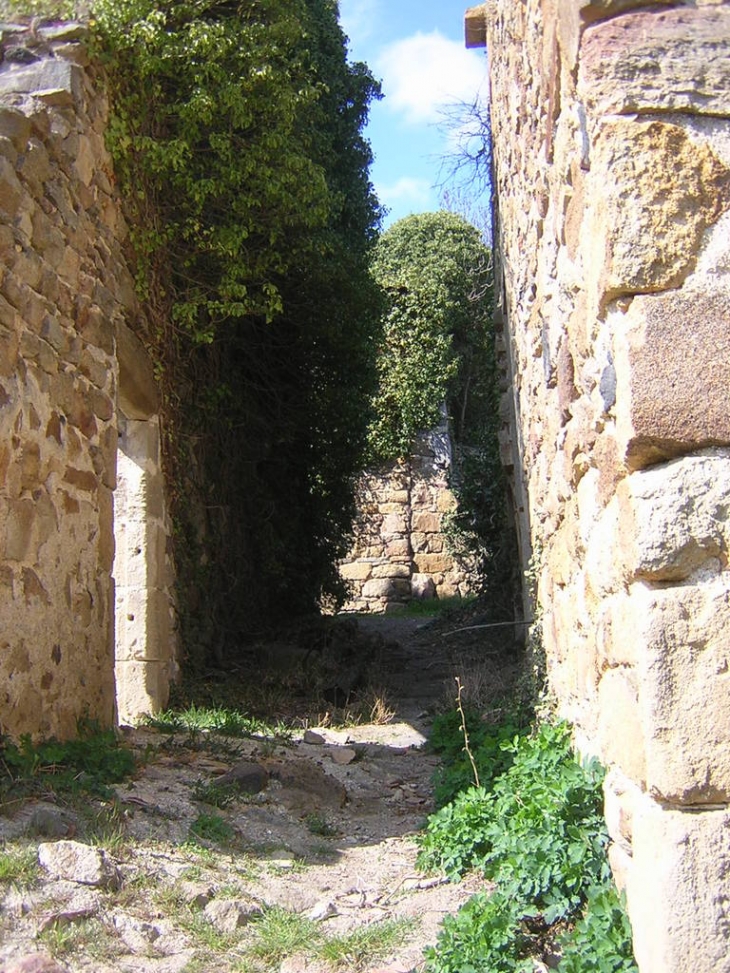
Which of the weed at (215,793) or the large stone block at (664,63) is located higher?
the large stone block at (664,63)

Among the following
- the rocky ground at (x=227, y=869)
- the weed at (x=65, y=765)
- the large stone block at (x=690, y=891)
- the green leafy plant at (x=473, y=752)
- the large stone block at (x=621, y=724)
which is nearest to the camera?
the large stone block at (x=690, y=891)

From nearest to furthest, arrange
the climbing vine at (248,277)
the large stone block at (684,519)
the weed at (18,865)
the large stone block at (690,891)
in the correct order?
1. the large stone block at (690,891)
2. the large stone block at (684,519)
3. the weed at (18,865)
4. the climbing vine at (248,277)

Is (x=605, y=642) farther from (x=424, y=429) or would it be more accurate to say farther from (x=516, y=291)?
(x=424, y=429)

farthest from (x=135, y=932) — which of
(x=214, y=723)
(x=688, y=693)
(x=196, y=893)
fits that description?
(x=214, y=723)

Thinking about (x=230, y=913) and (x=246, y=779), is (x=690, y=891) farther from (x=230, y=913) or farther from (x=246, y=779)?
(x=246, y=779)

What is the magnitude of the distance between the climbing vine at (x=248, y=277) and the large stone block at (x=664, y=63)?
395cm

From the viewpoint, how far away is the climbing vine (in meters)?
5.88

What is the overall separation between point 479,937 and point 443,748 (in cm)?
249

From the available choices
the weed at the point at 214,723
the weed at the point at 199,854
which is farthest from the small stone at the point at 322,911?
the weed at the point at 214,723

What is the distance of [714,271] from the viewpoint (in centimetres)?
208

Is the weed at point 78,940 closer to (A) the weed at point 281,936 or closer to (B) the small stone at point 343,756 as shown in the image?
(A) the weed at point 281,936

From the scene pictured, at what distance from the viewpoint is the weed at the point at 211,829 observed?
352 centimetres

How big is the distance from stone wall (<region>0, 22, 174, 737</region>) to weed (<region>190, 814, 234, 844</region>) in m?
0.84

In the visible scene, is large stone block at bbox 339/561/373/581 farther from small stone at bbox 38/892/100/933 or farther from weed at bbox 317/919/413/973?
small stone at bbox 38/892/100/933
